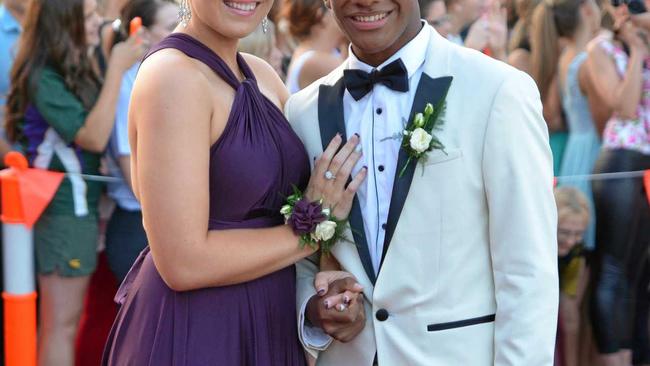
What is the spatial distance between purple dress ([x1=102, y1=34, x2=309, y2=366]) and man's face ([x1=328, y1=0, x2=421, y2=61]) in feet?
1.24

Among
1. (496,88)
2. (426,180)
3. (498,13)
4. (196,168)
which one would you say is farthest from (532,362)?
(498,13)

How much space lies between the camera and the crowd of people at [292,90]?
15.8 feet

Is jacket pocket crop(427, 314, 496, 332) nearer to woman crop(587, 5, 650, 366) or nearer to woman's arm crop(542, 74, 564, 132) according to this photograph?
woman crop(587, 5, 650, 366)

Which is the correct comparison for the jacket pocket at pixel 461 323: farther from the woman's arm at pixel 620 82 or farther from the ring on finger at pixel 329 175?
the woman's arm at pixel 620 82

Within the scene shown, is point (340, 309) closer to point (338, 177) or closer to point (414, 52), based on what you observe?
point (338, 177)

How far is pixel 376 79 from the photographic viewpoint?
2.88m

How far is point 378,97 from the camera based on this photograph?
2889 mm

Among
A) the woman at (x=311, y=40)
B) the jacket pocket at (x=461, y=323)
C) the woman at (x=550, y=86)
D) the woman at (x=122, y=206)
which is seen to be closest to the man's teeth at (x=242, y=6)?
the jacket pocket at (x=461, y=323)

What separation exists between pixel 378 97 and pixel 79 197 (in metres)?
2.29

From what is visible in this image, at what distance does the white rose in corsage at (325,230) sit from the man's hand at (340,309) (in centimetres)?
12

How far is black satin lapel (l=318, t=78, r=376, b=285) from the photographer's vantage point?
2873mm

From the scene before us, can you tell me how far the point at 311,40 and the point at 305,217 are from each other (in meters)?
3.35

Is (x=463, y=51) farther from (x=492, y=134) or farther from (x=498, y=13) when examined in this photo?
(x=498, y=13)

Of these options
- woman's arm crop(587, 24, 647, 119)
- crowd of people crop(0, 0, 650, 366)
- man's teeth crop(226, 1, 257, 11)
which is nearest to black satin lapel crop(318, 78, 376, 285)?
man's teeth crop(226, 1, 257, 11)
